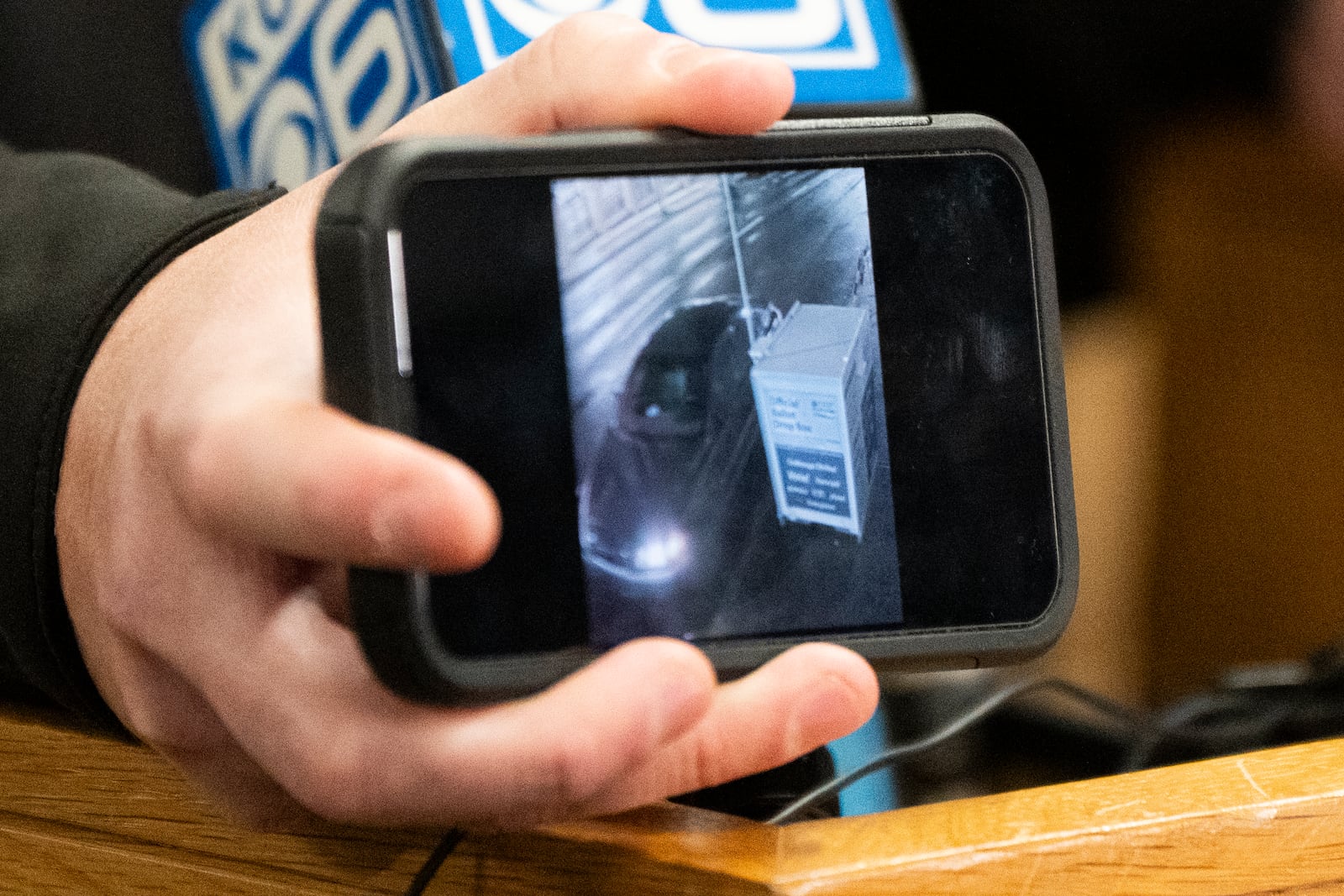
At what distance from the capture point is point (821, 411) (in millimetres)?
249

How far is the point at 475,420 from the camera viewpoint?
0.23 meters

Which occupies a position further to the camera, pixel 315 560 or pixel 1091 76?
pixel 1091 76

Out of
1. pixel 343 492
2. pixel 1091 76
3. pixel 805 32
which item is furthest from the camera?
pixel 1091 76

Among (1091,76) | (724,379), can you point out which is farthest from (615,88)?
(1091,76)

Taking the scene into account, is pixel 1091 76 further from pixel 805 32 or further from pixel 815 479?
pixel 815 479

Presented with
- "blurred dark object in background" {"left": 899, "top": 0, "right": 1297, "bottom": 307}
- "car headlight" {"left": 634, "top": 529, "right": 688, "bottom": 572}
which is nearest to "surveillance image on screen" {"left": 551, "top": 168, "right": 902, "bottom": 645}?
"car headlight" {"left": 634, "top": 529, "right": 688, "bottom": 572}

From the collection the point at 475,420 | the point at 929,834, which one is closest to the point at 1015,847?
the point at 929,834

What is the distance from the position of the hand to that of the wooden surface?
0.04 ft

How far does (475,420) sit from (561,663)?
0.05 meters

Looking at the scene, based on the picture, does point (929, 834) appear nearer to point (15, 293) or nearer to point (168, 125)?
point (15, 293)

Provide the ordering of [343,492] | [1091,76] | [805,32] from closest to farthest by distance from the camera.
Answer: [343,492] < [805,32] < [1091,76]

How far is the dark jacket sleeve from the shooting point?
261 millimetres

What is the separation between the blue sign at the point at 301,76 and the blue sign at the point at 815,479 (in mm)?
204

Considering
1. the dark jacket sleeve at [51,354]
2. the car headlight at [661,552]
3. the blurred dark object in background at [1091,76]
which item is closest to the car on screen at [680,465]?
the car headlight at [661,552]
